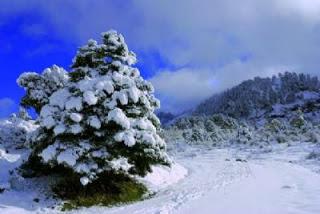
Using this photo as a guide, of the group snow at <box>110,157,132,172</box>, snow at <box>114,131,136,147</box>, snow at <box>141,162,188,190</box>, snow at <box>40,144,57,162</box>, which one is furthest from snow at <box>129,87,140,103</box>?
snow at <box>141,162,188,190</box>

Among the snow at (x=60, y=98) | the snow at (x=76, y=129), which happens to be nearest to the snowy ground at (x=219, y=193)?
the snow at (x=76, y=129)

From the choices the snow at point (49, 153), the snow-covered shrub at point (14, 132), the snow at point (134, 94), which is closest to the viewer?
the snow at point (49, 153)

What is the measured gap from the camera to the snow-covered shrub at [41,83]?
20594mm

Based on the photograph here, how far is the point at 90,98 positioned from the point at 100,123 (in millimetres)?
995

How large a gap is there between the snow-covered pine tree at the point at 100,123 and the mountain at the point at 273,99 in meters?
130

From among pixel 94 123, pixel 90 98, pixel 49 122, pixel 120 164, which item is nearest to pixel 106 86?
pixel 90 98

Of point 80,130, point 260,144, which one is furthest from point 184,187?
point 260,144

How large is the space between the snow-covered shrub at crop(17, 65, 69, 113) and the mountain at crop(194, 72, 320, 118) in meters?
128

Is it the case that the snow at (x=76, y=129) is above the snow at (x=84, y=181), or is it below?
above

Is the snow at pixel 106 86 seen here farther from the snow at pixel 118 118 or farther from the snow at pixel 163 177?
the snow at pixel 163 177

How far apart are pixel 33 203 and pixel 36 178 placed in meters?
2.41

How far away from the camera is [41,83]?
20.8m

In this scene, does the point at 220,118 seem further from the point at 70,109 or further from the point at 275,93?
the point at 70,109

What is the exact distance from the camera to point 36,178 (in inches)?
714
